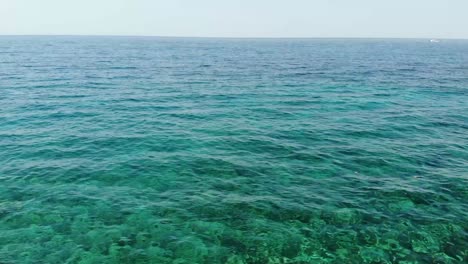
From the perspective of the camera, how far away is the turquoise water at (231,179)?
596 inches

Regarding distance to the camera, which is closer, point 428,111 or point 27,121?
point 27,121

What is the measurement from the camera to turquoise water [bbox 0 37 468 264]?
15141 mm

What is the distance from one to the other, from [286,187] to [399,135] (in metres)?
15.4

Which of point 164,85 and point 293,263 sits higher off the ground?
point 164,85

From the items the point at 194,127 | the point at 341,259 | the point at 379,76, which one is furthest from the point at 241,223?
the point at 379,76

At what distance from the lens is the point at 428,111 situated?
38.2 m

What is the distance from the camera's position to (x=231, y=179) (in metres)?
21.5

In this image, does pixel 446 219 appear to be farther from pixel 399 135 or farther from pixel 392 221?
pixel 399 135

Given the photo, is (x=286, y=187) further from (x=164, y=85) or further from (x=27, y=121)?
(x=164, y=85)

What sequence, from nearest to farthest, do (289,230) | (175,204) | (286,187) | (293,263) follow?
1. (293,263)
2. (289,230)
3. (175,204)
4. (286,187)

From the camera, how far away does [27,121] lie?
3256cm

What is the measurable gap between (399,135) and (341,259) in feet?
63.2

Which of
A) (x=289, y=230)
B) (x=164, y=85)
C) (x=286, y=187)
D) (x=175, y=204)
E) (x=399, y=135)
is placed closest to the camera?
(x=289, y=230)

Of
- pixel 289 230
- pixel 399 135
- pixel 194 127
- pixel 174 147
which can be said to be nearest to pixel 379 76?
pixel 399 135
